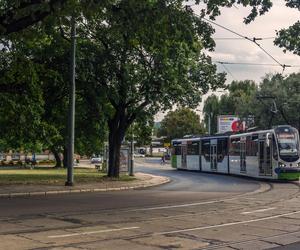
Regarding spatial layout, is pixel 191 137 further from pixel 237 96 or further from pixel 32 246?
pixel 237 96

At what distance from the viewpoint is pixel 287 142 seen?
3288cm

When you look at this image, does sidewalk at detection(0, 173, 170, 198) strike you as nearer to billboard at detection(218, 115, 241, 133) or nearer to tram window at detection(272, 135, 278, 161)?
tram window at detection(272, 135, 278, 161)

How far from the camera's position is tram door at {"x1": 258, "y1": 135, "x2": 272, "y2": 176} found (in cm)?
3294

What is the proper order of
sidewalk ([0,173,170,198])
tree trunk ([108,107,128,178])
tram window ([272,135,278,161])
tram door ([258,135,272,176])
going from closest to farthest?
1. sidewalk ([0,173,170,198])
2. tram window ([272,135,278,161])
3. tram door ([258,135,272,176])
4. tree trunk ([108,107,128,178])

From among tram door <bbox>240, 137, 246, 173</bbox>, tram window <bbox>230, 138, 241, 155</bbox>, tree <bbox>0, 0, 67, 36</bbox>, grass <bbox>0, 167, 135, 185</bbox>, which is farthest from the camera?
tram window <bbox>230, 138, 241, 155</bbox>

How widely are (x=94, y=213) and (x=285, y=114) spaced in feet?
191

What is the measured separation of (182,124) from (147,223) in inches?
4355

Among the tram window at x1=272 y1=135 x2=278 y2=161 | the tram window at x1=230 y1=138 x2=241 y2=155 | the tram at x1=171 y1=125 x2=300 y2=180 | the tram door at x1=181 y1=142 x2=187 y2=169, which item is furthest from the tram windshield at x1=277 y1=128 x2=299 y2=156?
the tram door at x1=181 y1=142 x2=187 y2=169

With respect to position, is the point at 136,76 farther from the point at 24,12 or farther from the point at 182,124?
the point at 182,124

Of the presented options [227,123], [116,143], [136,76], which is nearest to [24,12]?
[136,76]

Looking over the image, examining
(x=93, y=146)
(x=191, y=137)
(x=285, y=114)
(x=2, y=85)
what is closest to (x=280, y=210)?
(x=2, y=85)

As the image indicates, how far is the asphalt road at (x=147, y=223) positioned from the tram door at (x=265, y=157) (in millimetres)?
12273

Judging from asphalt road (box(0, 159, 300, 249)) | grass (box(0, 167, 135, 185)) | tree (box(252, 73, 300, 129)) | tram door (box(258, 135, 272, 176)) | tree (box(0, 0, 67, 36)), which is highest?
tree (box(252, 73, 300, 129))

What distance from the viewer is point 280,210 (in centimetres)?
1712
